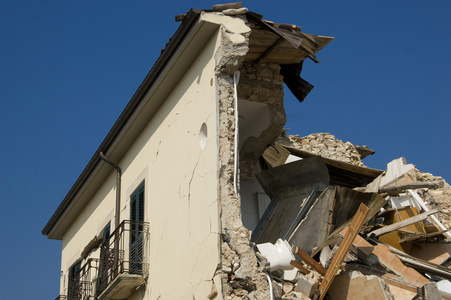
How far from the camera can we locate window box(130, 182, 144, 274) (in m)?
10.8

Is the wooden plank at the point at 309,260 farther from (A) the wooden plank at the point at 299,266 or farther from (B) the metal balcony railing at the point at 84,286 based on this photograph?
(B) the metal balcony railing at the point at 84,286

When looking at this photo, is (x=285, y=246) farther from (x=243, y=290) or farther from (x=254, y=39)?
(x=254, y=39)

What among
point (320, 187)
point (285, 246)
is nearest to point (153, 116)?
point (320, 187)

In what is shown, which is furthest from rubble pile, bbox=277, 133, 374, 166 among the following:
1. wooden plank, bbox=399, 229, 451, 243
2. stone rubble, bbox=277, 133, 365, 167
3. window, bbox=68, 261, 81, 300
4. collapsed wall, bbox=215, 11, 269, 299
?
collapsed wall, bbox=215, 11, 269, 299

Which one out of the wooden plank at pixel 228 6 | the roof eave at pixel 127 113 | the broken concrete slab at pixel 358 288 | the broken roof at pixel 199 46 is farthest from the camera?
the roof eave at pixel 127 113

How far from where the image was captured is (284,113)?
1102 cm

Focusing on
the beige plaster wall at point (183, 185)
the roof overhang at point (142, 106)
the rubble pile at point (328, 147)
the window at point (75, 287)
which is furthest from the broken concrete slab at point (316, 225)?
the rubble pile at point (328, 147)

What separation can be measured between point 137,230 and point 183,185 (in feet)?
5.61

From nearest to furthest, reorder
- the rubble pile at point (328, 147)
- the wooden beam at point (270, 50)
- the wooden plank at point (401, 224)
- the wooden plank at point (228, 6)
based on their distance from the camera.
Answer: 1. the wooden plank at point (228, 6)
2. the wooden beam at point (270, 50)
3. the wooden plank at point (401, 224)
4. the rubble pile at point (328, 147)

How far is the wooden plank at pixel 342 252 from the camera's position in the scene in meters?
8.63

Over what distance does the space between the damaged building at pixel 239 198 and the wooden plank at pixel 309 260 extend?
0.02 meters

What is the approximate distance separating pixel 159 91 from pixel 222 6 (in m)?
2.29

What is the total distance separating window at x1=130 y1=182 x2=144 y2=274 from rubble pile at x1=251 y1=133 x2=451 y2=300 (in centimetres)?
201

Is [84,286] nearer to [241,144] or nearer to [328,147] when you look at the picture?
[241,144]
